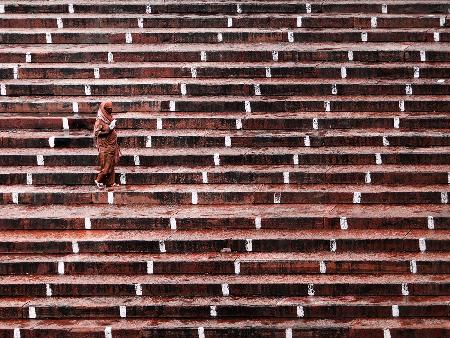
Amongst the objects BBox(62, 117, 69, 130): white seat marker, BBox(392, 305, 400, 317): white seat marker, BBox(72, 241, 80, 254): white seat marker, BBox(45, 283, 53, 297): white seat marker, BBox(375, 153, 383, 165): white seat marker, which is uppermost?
BBox(62, 117, 69, 130): white seat marker

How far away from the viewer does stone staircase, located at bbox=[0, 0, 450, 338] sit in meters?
15.0

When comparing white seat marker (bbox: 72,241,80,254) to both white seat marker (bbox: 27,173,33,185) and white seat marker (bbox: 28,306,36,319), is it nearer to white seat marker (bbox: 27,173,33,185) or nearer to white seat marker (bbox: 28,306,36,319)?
white seat marker (bbox: 28,306,36,319)

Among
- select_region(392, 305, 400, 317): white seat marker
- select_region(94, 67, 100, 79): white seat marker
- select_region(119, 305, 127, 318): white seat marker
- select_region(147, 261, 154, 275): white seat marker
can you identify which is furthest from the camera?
select_region(94, 67, 100, 79): white seat marker

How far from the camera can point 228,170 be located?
1709 cm

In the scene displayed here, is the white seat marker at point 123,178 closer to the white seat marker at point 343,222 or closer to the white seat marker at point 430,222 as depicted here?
the white seat marker at point 343,222

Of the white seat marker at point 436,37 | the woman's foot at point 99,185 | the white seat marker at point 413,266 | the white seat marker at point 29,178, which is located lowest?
the white seat marker at point 413,266

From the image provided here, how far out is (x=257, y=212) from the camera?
646 inches

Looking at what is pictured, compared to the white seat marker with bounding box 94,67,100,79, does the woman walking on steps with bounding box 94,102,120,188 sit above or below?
below

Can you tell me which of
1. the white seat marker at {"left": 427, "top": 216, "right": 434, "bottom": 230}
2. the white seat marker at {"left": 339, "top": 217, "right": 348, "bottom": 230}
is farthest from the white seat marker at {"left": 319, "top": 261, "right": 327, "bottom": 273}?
the white seat marker at {"left": 427, "top": 216, "right": 434, "bottom": 230}

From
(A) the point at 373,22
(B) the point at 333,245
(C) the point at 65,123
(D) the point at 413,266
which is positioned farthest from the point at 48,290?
(A) the point at 373,22

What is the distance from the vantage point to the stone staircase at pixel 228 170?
49.4ft

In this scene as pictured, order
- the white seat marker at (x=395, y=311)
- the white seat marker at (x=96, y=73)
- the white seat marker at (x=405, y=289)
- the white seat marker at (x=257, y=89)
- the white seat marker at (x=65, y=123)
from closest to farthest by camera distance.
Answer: the white seat marker at (x=395, y=311) < the white seat marker at (x=405, y=289) < the white seat marker at (x=65, y=123) < the white seat marker at (x=257, y=89) < the white seat marker at (x=96, y=73)

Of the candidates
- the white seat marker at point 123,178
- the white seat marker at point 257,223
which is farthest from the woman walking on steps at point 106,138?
the white seat marker at point 257,223

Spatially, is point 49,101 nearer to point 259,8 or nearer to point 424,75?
point 259,8
